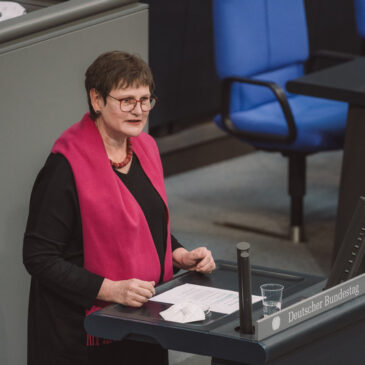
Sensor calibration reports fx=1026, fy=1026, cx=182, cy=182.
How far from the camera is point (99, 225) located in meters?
2.56

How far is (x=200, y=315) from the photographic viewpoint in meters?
2.34

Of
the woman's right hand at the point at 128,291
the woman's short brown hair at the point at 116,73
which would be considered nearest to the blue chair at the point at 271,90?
the woman's short brown hair at the point at 116,73

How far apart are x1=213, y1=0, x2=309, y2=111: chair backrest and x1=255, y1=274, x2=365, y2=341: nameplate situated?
2.63 meters

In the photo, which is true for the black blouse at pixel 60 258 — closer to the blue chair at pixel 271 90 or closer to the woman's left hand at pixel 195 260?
the woman's left hand at pixel 195 260

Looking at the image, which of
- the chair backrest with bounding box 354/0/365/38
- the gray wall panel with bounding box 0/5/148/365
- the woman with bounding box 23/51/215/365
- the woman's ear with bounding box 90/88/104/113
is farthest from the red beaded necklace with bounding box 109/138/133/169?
the chair backrest with bounding box 354/0/365/38

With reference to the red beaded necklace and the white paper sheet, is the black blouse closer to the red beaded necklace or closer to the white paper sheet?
the red beaded necklace

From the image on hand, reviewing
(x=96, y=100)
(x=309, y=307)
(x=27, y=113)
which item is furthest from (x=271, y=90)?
(x=309, y=307)

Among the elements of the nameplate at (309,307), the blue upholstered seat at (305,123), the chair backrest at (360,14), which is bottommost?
the blue upholstered seat at (305,123)

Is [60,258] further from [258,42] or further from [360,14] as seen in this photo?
[360,14]

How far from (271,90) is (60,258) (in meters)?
2.52

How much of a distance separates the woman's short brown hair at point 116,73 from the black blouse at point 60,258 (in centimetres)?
21

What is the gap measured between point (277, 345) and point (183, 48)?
3946 mm

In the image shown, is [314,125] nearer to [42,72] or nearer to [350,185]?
[350,185]

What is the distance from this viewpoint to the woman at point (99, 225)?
2508 millimetres
